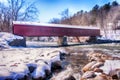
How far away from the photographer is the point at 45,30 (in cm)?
3456

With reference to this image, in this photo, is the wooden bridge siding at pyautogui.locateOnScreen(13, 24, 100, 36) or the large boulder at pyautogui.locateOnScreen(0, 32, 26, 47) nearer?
the large boulder at pyautogui.locateOnScreen(0, 32, 26, 47)

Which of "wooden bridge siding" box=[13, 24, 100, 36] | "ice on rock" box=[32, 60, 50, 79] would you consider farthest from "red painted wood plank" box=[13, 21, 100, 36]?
"ice on rock" box=[32, 60, 50, 79]

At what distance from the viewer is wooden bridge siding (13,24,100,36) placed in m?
31.1

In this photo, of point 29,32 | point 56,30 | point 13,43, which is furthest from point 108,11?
point 13,43

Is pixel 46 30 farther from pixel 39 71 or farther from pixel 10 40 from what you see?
pixel 39 71

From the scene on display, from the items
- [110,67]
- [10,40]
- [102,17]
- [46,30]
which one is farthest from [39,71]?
[102,17]

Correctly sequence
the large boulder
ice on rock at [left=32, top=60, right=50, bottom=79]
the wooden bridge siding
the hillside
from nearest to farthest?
ice on rock at [left=32, top=60, right=50, bottom=79] → the large boulder → the wooden bridge siding → the hillside

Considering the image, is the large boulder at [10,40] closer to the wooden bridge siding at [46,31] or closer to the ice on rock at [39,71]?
the wooden bridge siding at [46,31]

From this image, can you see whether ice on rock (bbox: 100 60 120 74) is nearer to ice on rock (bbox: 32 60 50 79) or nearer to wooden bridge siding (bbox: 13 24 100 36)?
ice on rock (bbox: 32 60 50 79)

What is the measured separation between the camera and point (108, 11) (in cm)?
8938

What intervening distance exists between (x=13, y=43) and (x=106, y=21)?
199ft

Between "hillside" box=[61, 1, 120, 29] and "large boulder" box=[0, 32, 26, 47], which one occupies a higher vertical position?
"hillside" box=[61, 1, 120, 29]

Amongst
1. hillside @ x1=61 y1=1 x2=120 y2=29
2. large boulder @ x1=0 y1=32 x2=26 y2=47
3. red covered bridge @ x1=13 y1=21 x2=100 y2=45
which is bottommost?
large boulder @ x1=0 y1=32 x2=26 y2=47

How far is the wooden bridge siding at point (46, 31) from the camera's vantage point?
102 ft
